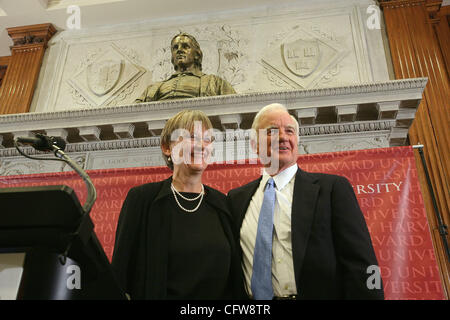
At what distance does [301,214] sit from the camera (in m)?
1.23

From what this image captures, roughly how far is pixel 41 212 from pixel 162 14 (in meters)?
5.12

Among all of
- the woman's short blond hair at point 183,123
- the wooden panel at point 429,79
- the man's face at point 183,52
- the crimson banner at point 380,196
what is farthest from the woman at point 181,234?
the wooden panel at point 429,79

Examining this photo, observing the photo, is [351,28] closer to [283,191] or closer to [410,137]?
[410,137]

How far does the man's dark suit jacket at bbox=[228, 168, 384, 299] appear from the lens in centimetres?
112

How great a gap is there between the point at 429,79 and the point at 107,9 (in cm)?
439

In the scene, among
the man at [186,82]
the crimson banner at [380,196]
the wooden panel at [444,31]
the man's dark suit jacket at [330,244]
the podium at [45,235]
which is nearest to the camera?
the podium at [45,235]

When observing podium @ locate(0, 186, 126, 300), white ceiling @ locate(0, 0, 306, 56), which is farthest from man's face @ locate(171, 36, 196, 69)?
podium @ locate(0, 186, 126, 300)

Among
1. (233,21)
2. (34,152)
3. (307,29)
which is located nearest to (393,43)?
(307,29)

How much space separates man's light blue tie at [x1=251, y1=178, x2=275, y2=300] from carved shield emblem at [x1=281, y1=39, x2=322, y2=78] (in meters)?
3.53

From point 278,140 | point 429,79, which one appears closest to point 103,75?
point 429,79

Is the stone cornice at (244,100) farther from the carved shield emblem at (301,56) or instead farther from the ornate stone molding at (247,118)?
the carved shield emblem at (301,56)

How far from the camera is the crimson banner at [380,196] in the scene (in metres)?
2.23

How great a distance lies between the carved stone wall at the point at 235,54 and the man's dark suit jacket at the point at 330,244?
3.35 m

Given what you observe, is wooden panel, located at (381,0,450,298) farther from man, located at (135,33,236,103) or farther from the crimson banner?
man, located at (135,33,236,103)
